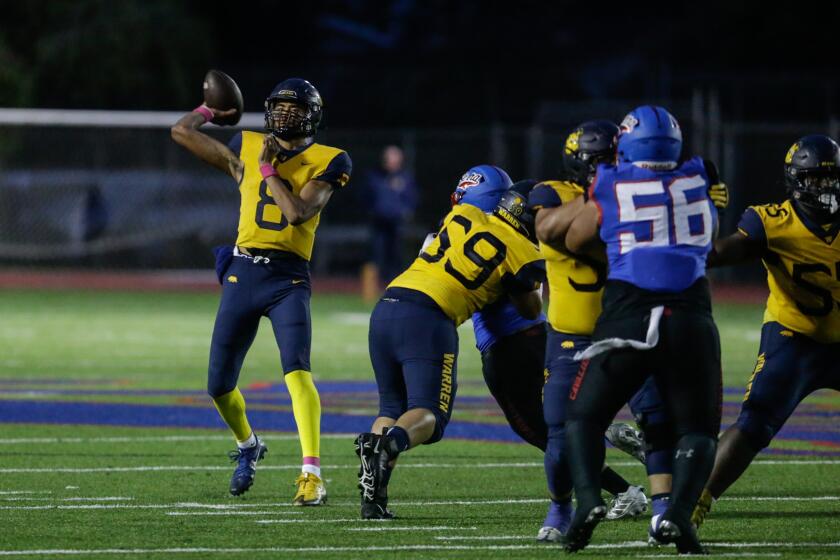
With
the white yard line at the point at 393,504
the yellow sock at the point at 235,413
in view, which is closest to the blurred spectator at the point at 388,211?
the yellow sock at the point at 235,413

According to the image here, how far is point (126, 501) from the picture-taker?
7855mm

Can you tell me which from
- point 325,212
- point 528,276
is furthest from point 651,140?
point 325,212

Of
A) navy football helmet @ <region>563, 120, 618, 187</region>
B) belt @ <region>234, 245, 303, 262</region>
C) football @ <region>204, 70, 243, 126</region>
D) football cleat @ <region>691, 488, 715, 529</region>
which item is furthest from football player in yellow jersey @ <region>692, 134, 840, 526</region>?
football @ <region>204, 70, 243, 126</region>

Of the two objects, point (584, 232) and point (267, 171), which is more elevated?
point (267, 171)

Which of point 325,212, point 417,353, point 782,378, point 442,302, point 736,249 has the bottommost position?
point 325,212

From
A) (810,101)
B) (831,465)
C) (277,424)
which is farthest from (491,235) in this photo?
(810,101)

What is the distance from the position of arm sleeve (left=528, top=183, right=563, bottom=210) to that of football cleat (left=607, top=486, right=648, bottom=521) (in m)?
1.57

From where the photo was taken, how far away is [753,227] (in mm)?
7422

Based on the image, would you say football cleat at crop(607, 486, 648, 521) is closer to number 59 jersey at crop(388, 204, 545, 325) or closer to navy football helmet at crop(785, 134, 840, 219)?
number 59 jersey at crop(388, 204, 545, 325)

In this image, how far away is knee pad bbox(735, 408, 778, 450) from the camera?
24.3 ft

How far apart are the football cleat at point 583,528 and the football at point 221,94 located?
3607mm

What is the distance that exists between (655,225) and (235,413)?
9.84 feet

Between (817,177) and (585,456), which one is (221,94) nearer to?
(817,177)

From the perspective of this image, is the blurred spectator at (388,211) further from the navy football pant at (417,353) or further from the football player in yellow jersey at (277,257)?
the navy football pant at (417,353)
